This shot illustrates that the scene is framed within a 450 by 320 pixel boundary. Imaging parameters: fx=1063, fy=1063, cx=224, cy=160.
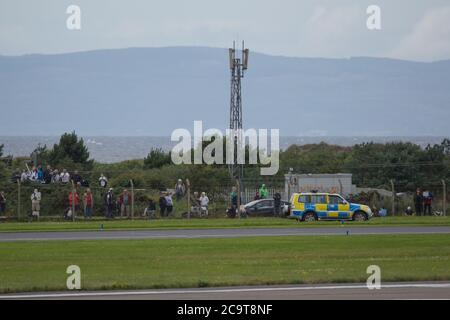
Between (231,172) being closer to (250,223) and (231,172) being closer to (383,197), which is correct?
(383,197)

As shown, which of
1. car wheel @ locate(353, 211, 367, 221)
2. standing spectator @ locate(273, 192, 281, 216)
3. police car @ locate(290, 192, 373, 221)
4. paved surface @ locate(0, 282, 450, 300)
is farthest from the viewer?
standing spectator @ locate(273, 192, 281, 216)

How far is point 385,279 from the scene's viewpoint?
21531mm

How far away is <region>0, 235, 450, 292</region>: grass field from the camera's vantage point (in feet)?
71.2

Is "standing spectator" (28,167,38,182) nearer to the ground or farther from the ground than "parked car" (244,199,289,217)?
farther from the ground

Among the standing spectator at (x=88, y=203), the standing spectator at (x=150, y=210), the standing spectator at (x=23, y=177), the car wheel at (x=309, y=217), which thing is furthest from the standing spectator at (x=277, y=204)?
the standing spectator at (x=23, y=177)

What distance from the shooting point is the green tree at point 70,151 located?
231ft

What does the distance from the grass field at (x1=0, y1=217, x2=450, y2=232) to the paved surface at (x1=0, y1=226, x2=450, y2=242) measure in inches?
94.0

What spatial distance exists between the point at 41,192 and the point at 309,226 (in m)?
13.7

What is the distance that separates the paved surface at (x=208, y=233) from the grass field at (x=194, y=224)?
239cm

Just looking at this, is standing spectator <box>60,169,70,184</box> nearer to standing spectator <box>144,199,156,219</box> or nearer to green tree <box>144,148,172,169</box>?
standing spectator <box>144,199,156,219</box>

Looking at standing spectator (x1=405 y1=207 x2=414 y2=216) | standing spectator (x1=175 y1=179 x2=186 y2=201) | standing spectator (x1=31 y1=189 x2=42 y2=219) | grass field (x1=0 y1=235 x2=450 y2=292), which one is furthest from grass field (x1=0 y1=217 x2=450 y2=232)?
grass field (x1=0 y1=235 x2=450 y2=292)

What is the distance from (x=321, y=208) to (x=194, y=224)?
19.1ft

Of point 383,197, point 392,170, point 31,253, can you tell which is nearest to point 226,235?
point 31,253

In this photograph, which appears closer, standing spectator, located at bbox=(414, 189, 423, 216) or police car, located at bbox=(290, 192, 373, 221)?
police car, located at bbox=(290, 192, 373, 221)
